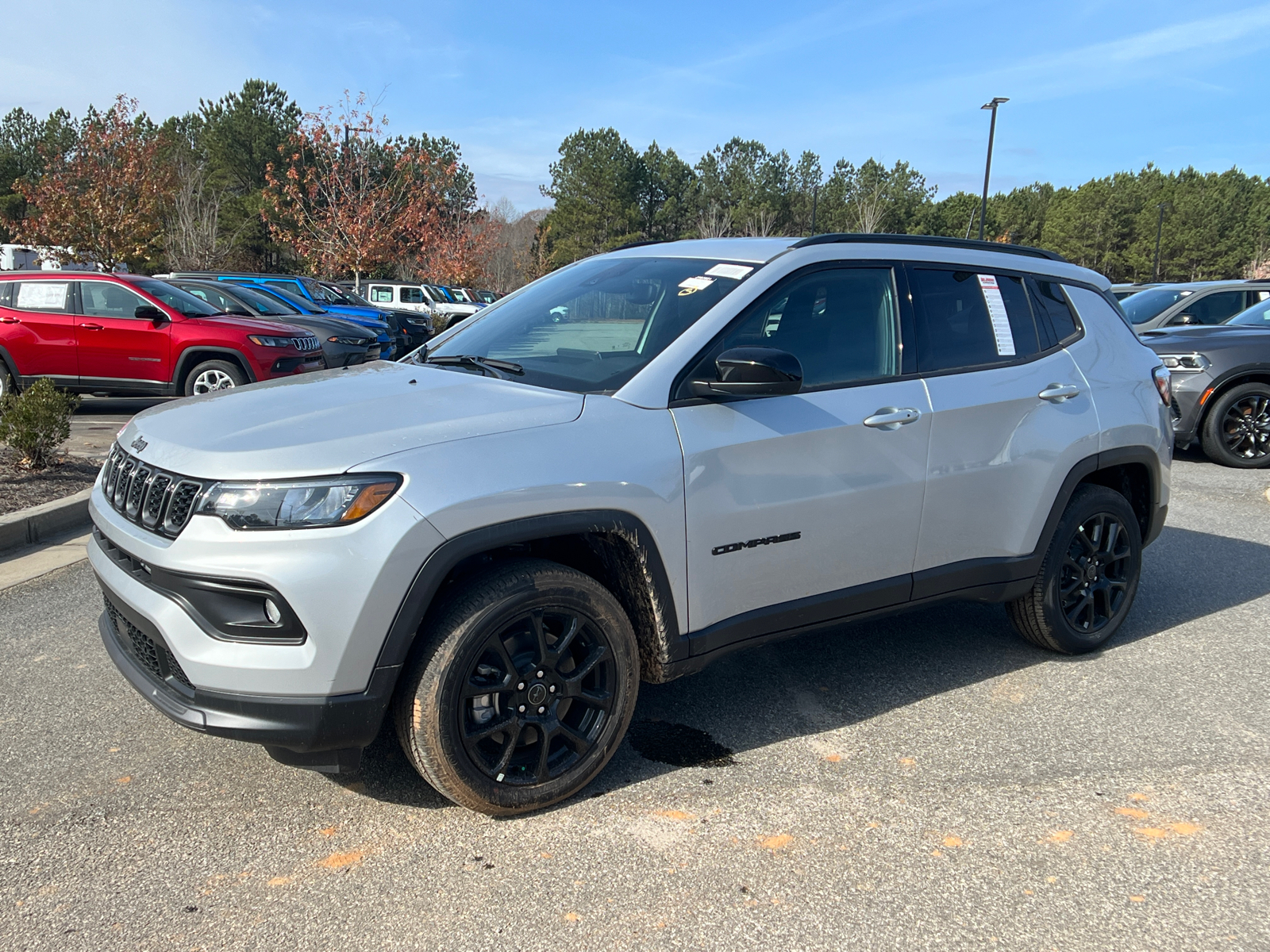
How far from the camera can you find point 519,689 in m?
2.85

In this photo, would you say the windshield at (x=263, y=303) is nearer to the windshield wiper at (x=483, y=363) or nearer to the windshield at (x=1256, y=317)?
the windshield wiper at (x=483, y=363)

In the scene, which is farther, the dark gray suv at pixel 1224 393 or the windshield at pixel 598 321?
the dark gray suv at pixel 1224 393

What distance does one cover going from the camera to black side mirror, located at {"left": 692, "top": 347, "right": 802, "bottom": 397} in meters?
3.00

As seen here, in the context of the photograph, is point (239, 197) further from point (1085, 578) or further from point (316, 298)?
point (1085, 578)

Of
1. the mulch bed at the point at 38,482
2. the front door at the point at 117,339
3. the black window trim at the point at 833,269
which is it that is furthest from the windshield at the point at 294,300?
the black window trim at the point at 833,269

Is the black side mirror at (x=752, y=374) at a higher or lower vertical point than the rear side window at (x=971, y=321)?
lower

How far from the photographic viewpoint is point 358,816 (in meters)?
2.92

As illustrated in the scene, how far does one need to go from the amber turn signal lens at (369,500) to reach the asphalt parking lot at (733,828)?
1007mm

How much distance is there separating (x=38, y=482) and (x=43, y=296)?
18.1 feet

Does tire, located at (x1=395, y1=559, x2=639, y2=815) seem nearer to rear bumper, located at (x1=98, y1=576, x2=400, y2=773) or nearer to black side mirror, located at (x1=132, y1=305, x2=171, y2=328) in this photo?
rear bumper, located at (x1=98, y1=576, x2=400, y2=773)

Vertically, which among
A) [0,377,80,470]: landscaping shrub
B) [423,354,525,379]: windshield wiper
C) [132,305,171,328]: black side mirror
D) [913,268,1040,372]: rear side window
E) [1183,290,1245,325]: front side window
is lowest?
[0,377,80,470]: landscaping shrub

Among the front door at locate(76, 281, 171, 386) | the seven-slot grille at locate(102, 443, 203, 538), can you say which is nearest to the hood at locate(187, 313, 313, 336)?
the front door at locate(76, 281, 171, 386)

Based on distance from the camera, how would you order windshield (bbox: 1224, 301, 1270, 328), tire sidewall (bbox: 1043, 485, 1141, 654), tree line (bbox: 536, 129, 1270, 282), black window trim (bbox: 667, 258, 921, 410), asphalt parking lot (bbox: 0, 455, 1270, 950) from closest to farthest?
1. asphalt parking lot (bbox: 0, 455, 1270, 950)
2. black window trim (bbox: 667, 258, 921, 410)
3. tire sidewall (bbox: 1043, 485, 1141, 654)
4. windshield (bbox: 1224, 301, 1270, 328)
5. tree line (bbox: 536, 129, 1270, 282)

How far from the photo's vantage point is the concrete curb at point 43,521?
18.9ft
